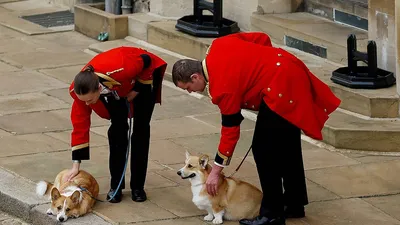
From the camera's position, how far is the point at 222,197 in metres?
7.97

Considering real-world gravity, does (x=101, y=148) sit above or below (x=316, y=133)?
below

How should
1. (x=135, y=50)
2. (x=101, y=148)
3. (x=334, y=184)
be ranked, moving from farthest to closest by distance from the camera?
(x=101, y=148)
(x=334, y=184)
(x=135, y=50)

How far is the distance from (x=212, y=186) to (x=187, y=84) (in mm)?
796

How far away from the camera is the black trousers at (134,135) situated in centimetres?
825

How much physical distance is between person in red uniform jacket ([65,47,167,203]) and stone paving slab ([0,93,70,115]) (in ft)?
10.5

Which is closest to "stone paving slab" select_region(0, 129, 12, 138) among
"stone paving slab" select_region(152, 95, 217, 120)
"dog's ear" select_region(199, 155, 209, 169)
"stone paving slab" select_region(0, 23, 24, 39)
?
"stone paving slab" select_region(152, 95, 217, 120)

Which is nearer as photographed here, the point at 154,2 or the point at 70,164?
the point at 70,164

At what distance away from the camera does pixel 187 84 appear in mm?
7555

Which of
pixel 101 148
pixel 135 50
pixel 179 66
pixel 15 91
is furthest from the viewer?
pixel 15 91

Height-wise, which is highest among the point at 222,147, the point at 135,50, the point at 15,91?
the point at 135,50

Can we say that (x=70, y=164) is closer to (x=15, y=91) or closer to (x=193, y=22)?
(x=15, y=91)

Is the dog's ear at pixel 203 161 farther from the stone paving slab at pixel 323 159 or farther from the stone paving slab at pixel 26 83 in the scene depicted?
the stone paving slab at pixel 26 83

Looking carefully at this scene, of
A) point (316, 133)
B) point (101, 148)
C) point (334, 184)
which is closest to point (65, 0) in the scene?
point (101, 148)

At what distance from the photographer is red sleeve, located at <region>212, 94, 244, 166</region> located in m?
7.47
